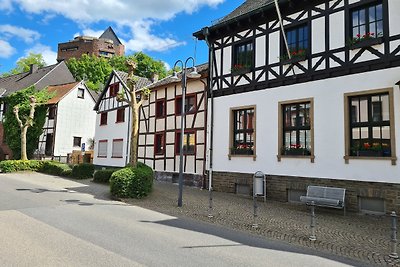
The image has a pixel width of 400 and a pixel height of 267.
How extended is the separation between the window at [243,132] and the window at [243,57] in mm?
1823

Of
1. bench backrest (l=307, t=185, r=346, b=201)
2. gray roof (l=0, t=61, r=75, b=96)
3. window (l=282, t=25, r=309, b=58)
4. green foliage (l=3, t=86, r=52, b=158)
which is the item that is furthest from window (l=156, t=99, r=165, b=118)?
gray roof (l=0, t=61, r=75, b=96)

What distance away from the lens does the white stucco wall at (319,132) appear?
33.2 ft

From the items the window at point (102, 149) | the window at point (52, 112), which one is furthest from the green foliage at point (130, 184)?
the window at point (52, 112)

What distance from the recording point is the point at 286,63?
12.6 meters

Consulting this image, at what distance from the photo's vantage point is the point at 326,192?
10789mm

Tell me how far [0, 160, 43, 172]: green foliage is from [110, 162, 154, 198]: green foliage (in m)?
13.3

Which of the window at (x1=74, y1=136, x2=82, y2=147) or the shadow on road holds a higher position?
the window at (x1=74, y1=136, x2=82, y2=147)

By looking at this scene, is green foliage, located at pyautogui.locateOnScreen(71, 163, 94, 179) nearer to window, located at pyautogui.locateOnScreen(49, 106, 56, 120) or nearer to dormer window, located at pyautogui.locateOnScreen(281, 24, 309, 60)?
dormer window, located at pyautogui.locateOnScreen(281, 24, 309, 60)

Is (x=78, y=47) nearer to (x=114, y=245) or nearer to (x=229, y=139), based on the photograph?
(x=229, y=139)

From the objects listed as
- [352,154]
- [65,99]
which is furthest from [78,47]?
[352,154]

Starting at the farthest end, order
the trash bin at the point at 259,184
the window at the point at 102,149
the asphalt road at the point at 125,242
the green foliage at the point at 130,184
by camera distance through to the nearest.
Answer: the window at the point at 102,149
the trash bin at the point at 259,184
the green foliage at the point at 130,184
the asphalt road at the point at 125,242

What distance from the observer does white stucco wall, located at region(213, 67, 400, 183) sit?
10.1 meters

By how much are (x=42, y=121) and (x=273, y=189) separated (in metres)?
26.1

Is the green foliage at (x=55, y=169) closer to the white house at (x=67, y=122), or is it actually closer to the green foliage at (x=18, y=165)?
the green foliage at (x=18, y=165)
